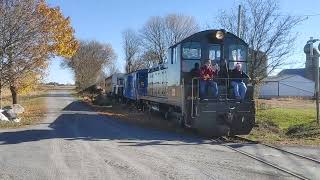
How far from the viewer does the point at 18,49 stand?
26.8 meters

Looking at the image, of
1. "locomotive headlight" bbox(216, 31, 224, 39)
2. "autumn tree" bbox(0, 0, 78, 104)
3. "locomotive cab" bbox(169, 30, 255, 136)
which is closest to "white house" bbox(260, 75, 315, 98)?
"autumn tree" bbox(0, 0, 78, 104)

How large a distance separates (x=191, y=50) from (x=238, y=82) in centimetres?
230

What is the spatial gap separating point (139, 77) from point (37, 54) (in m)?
10.1

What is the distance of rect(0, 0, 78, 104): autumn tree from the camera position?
84.3ft

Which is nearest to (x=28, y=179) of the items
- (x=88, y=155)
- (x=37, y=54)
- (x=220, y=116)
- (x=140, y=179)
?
(x=140, y=179)

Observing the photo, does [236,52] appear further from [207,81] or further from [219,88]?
[207,81]

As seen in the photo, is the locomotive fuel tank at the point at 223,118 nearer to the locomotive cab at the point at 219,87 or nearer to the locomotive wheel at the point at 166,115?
the locomotive cab at the point at 219,87

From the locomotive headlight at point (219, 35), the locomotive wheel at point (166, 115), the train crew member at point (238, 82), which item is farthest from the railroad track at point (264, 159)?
the locomotive wheel at point (166, 115)

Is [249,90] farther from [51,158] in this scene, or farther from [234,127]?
[51,158]

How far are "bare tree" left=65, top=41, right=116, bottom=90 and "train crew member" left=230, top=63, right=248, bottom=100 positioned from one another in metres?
67.2

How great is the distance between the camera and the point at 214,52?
755 inches

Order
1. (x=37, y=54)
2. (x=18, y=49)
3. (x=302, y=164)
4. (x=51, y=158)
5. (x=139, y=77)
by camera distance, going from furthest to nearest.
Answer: (x=139, y=77) → (x=37, y=54) → (x=18, y=49) → (x=51, y=158) → (x=302, y=164)

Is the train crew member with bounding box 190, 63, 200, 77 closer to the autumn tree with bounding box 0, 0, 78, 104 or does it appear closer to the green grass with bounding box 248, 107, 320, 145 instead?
the green grass with bounding box 248, 107, 320, 145

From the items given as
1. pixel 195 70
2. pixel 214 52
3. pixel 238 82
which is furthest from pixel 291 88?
pixel 238 82
